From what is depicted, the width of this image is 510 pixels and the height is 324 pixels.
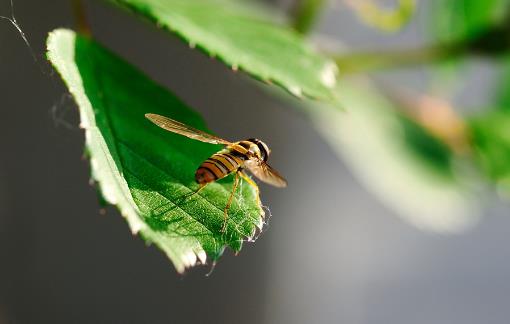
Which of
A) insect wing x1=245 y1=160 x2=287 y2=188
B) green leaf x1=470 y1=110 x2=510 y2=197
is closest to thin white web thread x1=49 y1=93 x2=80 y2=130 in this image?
insect wing x1=245 y1=160 x2=287 y2=188

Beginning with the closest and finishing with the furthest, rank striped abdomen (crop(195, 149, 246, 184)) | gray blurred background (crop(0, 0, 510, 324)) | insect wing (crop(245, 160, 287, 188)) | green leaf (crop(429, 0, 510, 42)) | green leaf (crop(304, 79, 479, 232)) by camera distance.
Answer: striped abdomen (crop(195, 149, 246, 184)) → insect wing (crop(245, 160, 287, 188)) → green leaf (crop(429, 0, 510, 42)) → green leaf (crop(304, 79, 479, 232)) → gray blurred background (crop(0, 0, 510, 324))

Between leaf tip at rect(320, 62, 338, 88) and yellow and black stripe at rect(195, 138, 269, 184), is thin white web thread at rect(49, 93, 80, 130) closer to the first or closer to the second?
yellow and black stripe at rect(195, 138, 269, 184)

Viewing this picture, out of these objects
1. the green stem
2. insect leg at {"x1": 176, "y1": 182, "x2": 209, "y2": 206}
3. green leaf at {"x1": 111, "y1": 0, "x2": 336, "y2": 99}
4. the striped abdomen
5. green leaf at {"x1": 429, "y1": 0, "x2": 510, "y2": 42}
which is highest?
green leaf at {"x1": 429, "y1": 0, "x2": 510, "y2": 42}

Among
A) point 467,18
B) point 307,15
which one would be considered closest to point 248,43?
point 307,15

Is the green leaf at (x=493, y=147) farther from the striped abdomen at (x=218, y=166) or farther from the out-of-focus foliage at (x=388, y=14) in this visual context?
the striped abdomen at (x=218, y=166)

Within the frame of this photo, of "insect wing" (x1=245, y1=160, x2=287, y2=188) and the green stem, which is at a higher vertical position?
the green stem

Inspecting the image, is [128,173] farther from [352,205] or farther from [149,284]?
[352,205]

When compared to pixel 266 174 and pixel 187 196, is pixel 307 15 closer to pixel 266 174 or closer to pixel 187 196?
pixel 266 174
